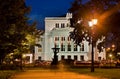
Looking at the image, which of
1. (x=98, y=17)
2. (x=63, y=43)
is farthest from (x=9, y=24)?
(x=63, y=43)

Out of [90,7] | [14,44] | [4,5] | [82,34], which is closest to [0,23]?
[4,5]

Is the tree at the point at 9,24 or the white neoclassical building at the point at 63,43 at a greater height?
the white neoclassical building at the point at 63,43

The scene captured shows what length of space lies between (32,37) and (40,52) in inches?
3894

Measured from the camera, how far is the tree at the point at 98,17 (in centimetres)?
4488

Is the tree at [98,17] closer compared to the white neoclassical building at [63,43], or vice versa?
the tree at [98,17]

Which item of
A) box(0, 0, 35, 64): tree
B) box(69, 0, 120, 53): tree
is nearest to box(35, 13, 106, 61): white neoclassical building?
box(69, 0, 120, 53): tree

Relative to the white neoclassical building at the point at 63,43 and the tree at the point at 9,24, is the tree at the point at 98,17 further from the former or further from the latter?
the white neoclassical building at the point at 63,43

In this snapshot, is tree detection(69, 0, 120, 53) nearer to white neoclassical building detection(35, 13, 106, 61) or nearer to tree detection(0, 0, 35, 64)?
tree detection(0, 0, 35, 64)

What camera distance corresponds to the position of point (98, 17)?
50062 mm

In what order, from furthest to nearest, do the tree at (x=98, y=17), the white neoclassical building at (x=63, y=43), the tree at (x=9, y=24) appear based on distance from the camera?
the white neoclassical building at (x=63, y=43) → the tree at (x=98, y=17) → the tree at (x=9, y=24)

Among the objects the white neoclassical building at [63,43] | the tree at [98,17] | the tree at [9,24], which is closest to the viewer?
the tree at [9,24]

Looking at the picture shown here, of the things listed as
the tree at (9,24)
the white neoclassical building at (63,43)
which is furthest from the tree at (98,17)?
the white neoclassical building at (63,43)

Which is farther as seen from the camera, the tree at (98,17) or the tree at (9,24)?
the tree at (98,17)

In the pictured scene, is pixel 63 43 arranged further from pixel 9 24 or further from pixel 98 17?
pixel 9 24
